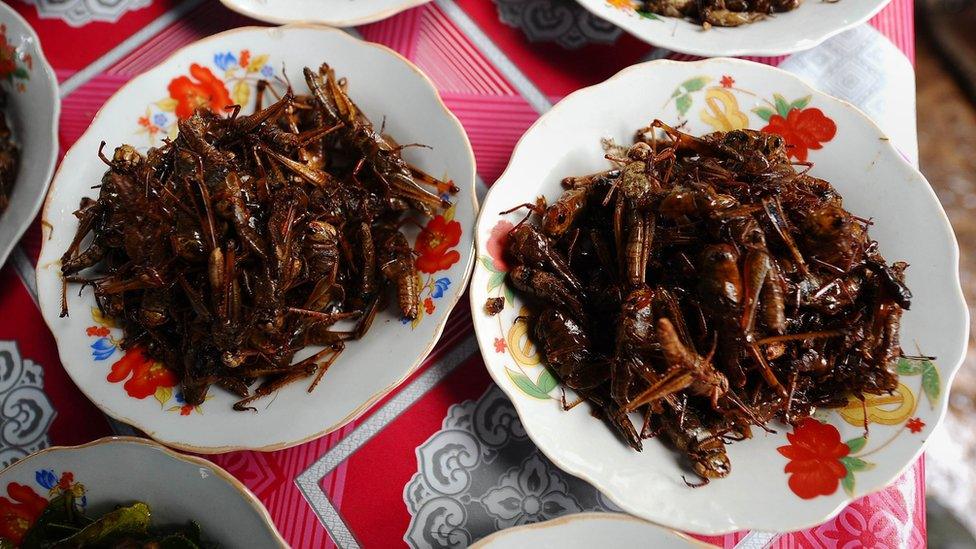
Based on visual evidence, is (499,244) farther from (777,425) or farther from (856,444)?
(856,444)

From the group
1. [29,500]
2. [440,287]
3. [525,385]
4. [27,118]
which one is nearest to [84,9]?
[27,118]

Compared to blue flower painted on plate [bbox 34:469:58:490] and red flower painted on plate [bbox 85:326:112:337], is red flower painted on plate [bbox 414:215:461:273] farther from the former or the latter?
blue flower painted on plate [bbox 34:469:58:490]

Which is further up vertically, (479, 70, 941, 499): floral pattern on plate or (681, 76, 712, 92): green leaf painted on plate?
(681, 76, 712, 92): green leaf painted on plate

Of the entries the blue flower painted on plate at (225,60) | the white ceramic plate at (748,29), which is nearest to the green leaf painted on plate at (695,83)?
the white ceramic plate at (748,29)

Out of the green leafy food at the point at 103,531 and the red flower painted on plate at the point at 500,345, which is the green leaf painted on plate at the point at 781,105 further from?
the green leafy food at the point at 103,531

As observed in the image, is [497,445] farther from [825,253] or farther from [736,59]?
[736,59]

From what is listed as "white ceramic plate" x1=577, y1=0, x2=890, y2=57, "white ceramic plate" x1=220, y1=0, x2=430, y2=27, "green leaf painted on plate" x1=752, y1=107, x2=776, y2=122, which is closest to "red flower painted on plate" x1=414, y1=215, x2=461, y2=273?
"white ceramic plate" x1=220, y1=0, x2=430, y2=27
